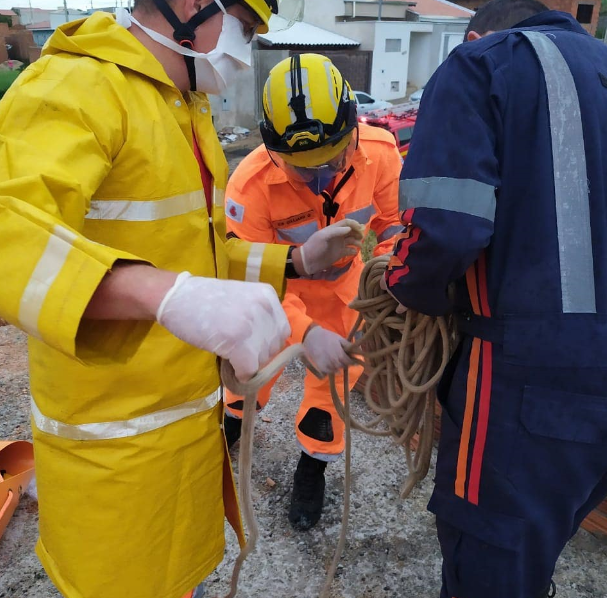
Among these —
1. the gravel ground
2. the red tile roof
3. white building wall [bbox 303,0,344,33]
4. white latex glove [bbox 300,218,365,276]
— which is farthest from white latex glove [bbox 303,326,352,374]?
the red tile roof

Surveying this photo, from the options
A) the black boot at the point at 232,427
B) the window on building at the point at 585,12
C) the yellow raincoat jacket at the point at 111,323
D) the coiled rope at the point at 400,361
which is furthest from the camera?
the window on building at the point at 585,12

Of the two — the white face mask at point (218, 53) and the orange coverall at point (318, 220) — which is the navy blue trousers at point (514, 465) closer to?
the orange coverall at point (318, 220)

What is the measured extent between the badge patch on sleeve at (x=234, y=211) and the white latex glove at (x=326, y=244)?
67cm

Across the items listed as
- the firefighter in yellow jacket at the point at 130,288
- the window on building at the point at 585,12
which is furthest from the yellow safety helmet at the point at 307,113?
the window on building at the point at 585,12

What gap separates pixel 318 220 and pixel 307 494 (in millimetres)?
1334

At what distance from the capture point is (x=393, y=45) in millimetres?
22906

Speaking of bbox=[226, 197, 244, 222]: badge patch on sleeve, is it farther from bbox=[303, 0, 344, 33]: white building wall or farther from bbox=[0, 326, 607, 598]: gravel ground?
bbox=[303, 0, 344, 33]: white building wall

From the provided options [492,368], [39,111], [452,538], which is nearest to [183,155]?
[39,111]

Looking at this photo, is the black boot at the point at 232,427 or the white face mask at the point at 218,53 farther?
the black boot at the point at 232,427

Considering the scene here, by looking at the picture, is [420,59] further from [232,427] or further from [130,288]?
[130,288]

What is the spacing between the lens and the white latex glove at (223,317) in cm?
99

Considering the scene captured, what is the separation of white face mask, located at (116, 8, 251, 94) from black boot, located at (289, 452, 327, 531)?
6.20 ft

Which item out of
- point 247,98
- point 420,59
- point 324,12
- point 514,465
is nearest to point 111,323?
point 514,465

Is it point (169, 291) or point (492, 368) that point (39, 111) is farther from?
point (492, 368)
